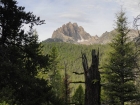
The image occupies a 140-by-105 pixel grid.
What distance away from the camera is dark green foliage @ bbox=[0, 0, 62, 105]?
34.9ft

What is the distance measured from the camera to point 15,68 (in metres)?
10.2

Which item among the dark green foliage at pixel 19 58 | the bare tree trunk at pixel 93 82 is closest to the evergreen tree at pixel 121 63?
the dark green foliage at pixel 19 58

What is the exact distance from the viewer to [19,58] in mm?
12555

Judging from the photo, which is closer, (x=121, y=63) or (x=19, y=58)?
(x=19, y=58)

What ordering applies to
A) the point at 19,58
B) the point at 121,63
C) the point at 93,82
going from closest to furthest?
1. the point at 93,82
2. the point at 19,58
3. the point at 121,63

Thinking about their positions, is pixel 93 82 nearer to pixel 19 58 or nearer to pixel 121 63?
pixel 19 58

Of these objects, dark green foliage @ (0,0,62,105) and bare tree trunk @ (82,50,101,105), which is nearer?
bare tree trunk @ (82,50,101,105)

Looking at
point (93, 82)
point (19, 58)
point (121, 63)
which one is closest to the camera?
point (93, 82)

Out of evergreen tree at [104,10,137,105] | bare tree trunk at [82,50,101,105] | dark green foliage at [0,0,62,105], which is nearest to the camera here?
bare tree trunk at [82,50,101,105]

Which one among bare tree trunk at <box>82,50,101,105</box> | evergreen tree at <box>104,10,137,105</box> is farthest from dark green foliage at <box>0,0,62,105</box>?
evergreen tree at <box>104,10,137,105</box>

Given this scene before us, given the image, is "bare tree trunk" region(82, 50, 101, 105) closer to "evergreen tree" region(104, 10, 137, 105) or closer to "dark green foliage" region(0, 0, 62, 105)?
"dark green foliage" region(0, 0, 62, 105)

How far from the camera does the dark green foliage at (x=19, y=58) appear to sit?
1062 centimetres

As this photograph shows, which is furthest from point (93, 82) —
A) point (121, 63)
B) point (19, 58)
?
point (121, 63)

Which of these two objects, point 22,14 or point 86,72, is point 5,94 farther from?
point 22,14
